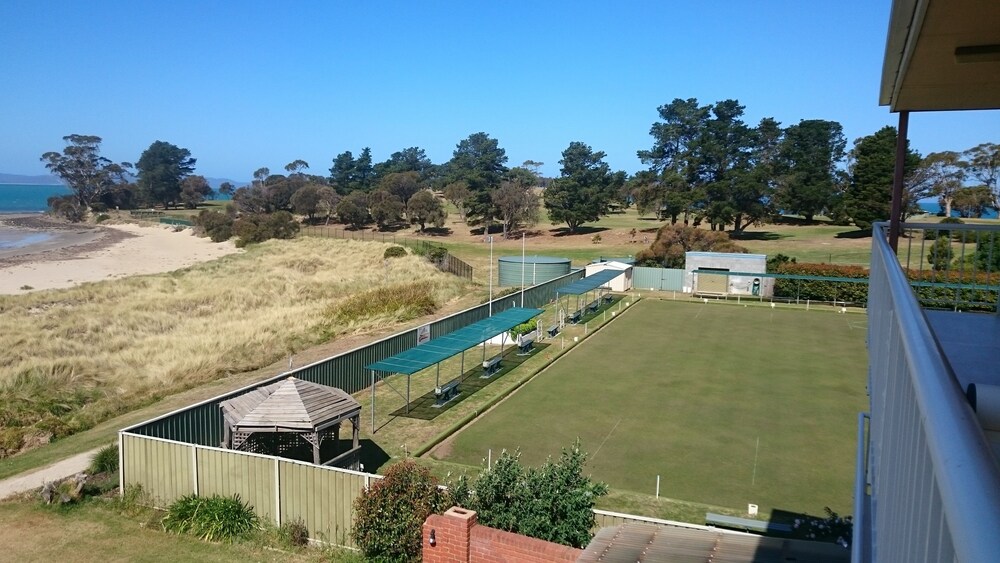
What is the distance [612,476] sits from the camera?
51.1 feet

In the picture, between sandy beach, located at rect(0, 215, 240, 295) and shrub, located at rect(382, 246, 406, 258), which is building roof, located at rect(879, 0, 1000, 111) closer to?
shrub, located at rect(382, 246, 406, 258)

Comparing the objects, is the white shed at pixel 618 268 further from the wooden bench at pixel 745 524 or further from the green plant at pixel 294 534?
the green plant at pixel 294 534

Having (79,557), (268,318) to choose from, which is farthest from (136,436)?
(268,318)

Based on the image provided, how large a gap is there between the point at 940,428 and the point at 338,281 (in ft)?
154

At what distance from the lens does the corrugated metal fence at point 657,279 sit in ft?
144

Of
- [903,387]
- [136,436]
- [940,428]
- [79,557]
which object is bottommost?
[79,557]

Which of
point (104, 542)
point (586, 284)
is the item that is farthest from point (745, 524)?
point (586, 284)

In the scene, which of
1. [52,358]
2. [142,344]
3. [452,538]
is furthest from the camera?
[142,344]

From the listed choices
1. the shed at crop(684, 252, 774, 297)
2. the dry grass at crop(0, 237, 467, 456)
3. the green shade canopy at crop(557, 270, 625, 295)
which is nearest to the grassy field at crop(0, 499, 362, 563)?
the dry grass at crop(0, 237, 467, 456)

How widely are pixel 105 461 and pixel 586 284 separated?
74.8 ft

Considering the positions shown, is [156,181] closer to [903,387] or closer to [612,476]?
[612,476]

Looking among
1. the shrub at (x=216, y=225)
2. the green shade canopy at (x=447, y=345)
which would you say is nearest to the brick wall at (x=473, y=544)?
the green shade canopy at (x=447, y=345)

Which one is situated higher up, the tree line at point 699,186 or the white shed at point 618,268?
the tree line at point 699,186

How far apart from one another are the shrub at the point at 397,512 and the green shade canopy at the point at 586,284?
20.4m
